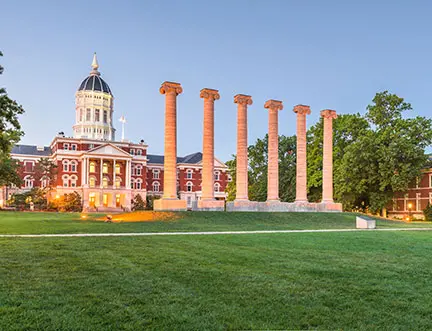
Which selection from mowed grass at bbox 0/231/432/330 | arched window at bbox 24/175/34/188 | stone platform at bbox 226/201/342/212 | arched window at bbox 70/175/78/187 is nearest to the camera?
mowed grass at bbox 0/231/432/330

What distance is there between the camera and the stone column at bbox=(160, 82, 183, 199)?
40500mm

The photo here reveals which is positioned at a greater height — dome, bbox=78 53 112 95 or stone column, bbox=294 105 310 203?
dome, bbox=78 53 112 95

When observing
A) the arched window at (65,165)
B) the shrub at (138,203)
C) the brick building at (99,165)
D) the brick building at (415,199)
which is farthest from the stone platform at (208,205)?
the arched window at (65,165)

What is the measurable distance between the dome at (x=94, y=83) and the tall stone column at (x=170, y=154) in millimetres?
68487

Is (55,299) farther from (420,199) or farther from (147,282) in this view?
(420,199)

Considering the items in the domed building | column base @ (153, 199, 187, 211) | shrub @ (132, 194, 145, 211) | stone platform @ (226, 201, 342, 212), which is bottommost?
shrub @ (132, 194, 145, 211)

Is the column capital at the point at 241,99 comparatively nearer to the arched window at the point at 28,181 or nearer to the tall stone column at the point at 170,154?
the tall stone column at the point at 170,154

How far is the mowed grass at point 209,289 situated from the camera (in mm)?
6379

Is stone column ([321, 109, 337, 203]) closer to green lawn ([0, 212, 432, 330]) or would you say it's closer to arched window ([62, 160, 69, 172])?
green lawn ([0, 212, 432, 330])

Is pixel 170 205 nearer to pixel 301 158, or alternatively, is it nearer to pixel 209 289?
pixel 301 158

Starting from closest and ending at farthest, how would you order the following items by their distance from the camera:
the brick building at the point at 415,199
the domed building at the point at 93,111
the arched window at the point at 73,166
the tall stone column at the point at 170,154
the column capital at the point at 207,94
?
the tall stone column at the point at 170,154 < the column capital at the point at 207,94 < the brick building at the point at 415,199 < the arched window at the point at 73,166 < the domed building at the point at 93,111

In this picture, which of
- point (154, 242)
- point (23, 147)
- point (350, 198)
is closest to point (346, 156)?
point (350, 198)

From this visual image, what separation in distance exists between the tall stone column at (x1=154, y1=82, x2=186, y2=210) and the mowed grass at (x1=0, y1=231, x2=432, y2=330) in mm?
25911

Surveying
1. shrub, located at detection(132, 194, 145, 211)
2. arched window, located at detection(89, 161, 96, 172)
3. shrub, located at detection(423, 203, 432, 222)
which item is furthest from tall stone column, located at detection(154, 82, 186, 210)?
arched window, located at detection(89, 161, 96, 172)
